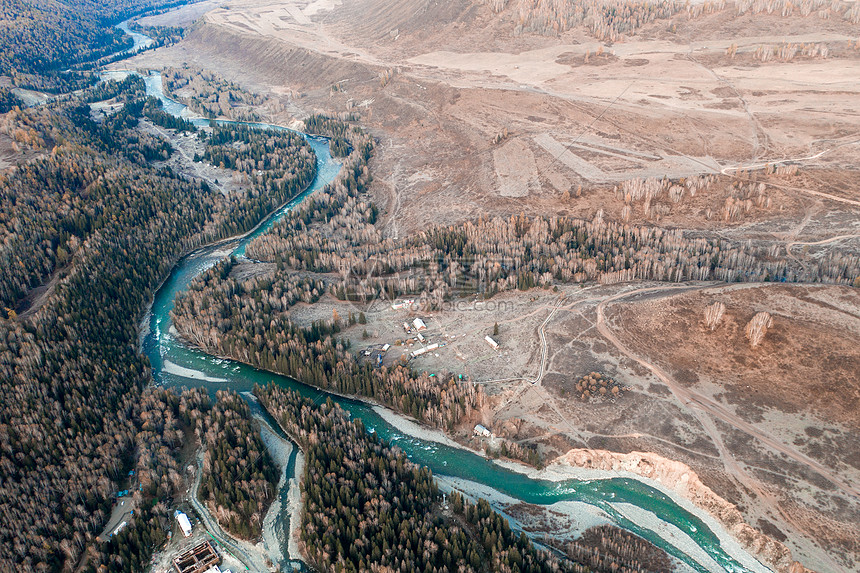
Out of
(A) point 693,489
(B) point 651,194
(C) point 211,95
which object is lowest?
(A) point 693,489

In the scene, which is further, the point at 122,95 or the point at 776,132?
the point at 122,95

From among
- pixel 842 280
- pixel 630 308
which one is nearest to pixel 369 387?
pixel 630 308

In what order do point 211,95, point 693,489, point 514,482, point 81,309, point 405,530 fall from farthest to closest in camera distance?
point 211,95 < point 81,309 < point 514,482 < point 693,489 < point 405,530

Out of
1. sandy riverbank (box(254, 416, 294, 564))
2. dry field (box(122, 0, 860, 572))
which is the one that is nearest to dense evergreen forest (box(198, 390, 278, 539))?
sandy riverbank (box(254, 416, 294, 564))

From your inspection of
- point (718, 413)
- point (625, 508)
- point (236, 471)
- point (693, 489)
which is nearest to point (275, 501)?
point (236, 471)

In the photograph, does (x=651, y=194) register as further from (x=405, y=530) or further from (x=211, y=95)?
(x=211, y=95)

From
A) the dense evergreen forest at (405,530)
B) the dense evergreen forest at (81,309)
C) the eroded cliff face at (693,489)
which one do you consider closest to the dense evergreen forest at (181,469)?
the dense evergreen forest at (81,309)

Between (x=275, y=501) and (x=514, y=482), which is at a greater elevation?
(x=514, y=482)

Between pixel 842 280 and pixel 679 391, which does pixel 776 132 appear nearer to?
pixel 842 280
